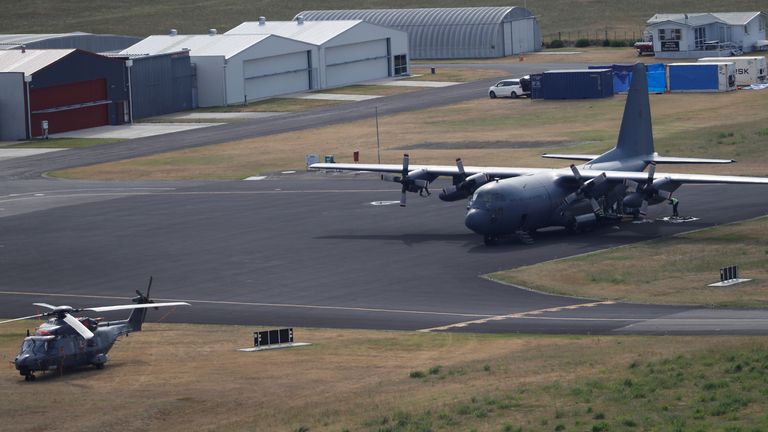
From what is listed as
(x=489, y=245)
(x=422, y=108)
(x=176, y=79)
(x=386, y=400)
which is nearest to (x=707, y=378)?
(x=386, y=400)

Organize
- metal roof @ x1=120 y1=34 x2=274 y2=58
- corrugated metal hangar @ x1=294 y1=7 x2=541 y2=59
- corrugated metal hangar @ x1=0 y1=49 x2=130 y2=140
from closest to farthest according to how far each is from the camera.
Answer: corrugated metal hangar @ x1=0 y1=49 x2=130 y2=140 → metal roof @ x1=120 y1=34 x2=274 y2=58 → corrugated metal hangar @ x1=294 y1=7 x2=541 y2=59

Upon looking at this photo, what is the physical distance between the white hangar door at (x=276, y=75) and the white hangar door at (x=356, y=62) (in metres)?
3.79

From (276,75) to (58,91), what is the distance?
30632 mm

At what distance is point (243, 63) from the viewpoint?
474ft

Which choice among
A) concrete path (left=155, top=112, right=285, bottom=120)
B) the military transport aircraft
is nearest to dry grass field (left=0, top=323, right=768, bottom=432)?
the military transport aircraft

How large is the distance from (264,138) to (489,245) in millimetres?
53352

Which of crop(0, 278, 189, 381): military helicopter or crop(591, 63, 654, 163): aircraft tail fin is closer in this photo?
crop(0, 278, 189, 381): military helicopter

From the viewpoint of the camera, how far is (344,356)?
47.1 meters

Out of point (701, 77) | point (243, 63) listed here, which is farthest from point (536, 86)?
point (243, 63)

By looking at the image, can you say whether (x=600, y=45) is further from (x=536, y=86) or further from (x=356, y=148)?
(x=356, y=148)

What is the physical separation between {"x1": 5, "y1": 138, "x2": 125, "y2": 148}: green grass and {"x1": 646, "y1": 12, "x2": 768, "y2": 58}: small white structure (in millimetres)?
75089

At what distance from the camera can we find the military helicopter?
45531mm

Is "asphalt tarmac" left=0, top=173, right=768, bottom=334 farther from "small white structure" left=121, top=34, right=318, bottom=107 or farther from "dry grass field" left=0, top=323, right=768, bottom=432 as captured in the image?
"small white structure" left=121, top=34, right=318, bottom=107

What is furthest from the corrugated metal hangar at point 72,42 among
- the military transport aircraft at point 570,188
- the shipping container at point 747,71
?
the military transport aircraft at point 570,188
